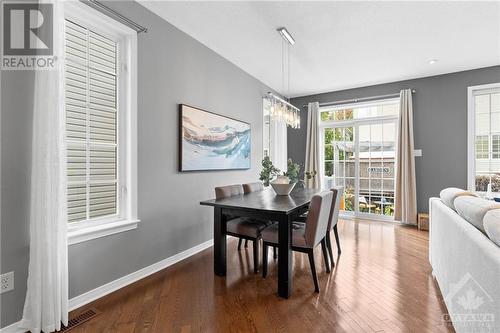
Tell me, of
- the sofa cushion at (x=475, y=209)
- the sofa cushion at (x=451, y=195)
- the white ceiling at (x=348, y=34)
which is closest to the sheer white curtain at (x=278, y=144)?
the white ceiling at (x=348, y=34)

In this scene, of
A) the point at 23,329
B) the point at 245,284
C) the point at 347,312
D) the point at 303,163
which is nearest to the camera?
the point at 23,329

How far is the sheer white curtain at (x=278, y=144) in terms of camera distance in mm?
5441

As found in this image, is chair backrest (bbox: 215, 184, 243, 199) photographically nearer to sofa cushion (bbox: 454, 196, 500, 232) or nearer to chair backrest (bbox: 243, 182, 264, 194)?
chair backrest (bbox: 243, 182, 264, 194)

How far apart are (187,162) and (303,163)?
3441mm

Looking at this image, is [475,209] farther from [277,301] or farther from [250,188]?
[250,188]

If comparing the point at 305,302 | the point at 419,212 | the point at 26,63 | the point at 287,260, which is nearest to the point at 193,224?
the point at 287,260

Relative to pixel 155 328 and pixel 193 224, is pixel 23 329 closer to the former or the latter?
pixel 155 328

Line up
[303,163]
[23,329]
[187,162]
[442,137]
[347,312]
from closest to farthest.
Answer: [23,329] → [347,312] → [187,162] → [442,137] → [303,163]

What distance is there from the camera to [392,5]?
101 inches

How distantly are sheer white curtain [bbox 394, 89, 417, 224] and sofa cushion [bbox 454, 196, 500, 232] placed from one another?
3.05 m

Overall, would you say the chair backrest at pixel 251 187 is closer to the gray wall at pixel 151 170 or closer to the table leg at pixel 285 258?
the gray wall at pixel 151 170

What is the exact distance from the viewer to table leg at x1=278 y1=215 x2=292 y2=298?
7.13 feet

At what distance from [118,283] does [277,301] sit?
145 centimetres

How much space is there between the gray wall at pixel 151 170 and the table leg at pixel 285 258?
1369 millimetres
